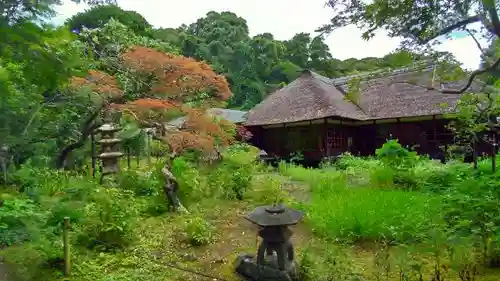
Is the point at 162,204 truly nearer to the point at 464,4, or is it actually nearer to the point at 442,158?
the point at 464,4

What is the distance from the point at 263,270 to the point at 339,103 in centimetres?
1421

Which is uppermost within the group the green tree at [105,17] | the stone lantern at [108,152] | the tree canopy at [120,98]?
the green tree at [105,17]

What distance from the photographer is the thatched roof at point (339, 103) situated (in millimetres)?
15961

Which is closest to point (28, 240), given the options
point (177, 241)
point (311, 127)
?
point (177, 241)

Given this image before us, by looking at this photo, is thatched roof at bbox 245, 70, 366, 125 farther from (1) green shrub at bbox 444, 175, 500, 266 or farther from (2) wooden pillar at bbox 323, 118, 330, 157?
(1) green shrub at bbox 444, 175, 500, 266

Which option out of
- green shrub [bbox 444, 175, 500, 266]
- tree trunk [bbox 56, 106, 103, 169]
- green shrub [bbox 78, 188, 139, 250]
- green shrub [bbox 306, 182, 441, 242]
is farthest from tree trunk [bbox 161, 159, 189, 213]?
green shrub [bbox 444, 175, 500, 266]

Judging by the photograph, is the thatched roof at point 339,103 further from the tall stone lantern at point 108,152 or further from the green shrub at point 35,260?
the green shrub at point 35,260

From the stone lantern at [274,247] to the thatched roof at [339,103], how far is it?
11846 mm

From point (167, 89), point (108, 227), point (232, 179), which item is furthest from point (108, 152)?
point (108, 227)

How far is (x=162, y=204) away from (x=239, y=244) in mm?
2366

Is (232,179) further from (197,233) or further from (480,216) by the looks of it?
(480,216)

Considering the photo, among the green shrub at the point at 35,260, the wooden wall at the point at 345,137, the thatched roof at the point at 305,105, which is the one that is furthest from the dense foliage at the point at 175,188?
the thatched roof at the point at 305,105

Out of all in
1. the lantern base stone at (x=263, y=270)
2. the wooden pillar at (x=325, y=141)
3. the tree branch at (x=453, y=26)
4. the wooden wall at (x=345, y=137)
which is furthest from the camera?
the wooden pillar at (x=325, y=141)

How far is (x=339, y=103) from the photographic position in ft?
57.3
